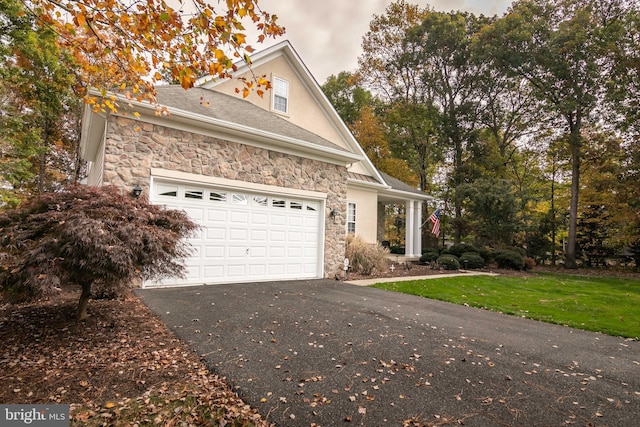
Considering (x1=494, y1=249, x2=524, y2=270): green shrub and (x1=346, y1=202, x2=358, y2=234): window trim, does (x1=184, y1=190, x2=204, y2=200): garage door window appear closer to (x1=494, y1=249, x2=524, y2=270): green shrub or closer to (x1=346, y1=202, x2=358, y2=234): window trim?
(x1=346, y1=202, x2=358, y2=234): window trim

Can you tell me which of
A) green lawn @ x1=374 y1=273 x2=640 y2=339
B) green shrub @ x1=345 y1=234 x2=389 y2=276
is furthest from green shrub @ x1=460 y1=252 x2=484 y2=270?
green shrub @ x1=345 y1=234 x2=389 y2=276

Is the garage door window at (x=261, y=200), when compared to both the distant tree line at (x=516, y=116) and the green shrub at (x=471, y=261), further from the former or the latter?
the distant tree line at (x=516, y=116)

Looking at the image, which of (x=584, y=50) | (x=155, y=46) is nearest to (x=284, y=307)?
(x=155, y=46)

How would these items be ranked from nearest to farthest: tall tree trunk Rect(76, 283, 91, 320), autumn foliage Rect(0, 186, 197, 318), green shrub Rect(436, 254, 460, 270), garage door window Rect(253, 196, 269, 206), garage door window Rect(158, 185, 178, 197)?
1. autumn foliage Rect(0, 186, 197, 318)
2. tall tree trunk Rect(76, 283, 91, 320)
3. garage door window Rect(158, 185, 178, 197)
4. garage door window Rect(253, 196, 269, 206)
5. green shrub Rect(436, 254, 460, 270)

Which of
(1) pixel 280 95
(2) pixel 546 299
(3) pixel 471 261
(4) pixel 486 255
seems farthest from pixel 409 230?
(1) pixel 280 95

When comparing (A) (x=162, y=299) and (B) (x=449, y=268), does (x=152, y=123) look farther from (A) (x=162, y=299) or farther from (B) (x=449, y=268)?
(B) (x=449, y=268)

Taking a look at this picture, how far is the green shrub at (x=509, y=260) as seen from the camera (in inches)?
553

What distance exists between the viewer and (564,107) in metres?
15.1

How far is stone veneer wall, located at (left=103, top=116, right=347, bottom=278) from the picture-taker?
647cm

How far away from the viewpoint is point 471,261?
14.2 meters

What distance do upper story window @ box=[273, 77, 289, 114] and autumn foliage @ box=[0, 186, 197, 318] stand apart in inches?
323

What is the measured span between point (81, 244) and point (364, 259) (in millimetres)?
8606

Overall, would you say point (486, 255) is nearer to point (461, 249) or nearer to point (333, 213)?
point (461, 249)

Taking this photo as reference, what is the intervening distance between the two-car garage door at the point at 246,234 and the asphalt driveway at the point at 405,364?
65.8 inches
